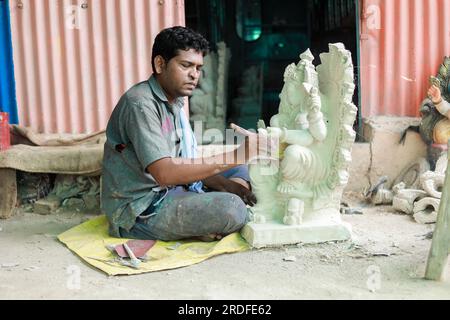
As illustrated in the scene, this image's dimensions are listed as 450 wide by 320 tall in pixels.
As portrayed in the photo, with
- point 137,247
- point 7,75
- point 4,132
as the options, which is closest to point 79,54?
point 7,75

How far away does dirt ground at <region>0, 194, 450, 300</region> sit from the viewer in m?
2.87

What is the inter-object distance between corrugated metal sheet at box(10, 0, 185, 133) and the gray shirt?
150 cm

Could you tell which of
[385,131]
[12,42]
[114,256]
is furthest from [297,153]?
[12,42]

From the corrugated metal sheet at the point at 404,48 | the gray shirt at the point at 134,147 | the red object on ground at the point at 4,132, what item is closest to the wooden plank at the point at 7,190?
the red object on ground at the point at 4,132

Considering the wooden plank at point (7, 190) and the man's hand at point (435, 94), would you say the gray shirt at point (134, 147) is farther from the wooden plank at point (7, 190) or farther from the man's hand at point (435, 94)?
the man's hand at point (435, 94)

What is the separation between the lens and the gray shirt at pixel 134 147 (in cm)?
340

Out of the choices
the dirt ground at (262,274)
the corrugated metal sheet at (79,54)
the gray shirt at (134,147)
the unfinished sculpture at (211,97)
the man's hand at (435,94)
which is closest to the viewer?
the dirt ground at (262,274)

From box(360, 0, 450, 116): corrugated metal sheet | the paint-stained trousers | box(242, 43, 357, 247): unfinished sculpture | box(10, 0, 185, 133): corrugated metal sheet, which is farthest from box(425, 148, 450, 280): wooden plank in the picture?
box(10, 0, 185, 133): corrugated metal sheet

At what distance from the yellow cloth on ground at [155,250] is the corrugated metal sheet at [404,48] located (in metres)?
2.27

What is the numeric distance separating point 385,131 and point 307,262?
2.04m

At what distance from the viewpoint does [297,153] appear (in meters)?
3.56

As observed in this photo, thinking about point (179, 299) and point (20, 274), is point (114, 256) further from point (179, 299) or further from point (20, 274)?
point (179, 299)

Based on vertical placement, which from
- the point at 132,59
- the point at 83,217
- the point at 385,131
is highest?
the point at 132,59

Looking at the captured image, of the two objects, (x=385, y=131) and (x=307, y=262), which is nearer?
(x=307, y=262)
